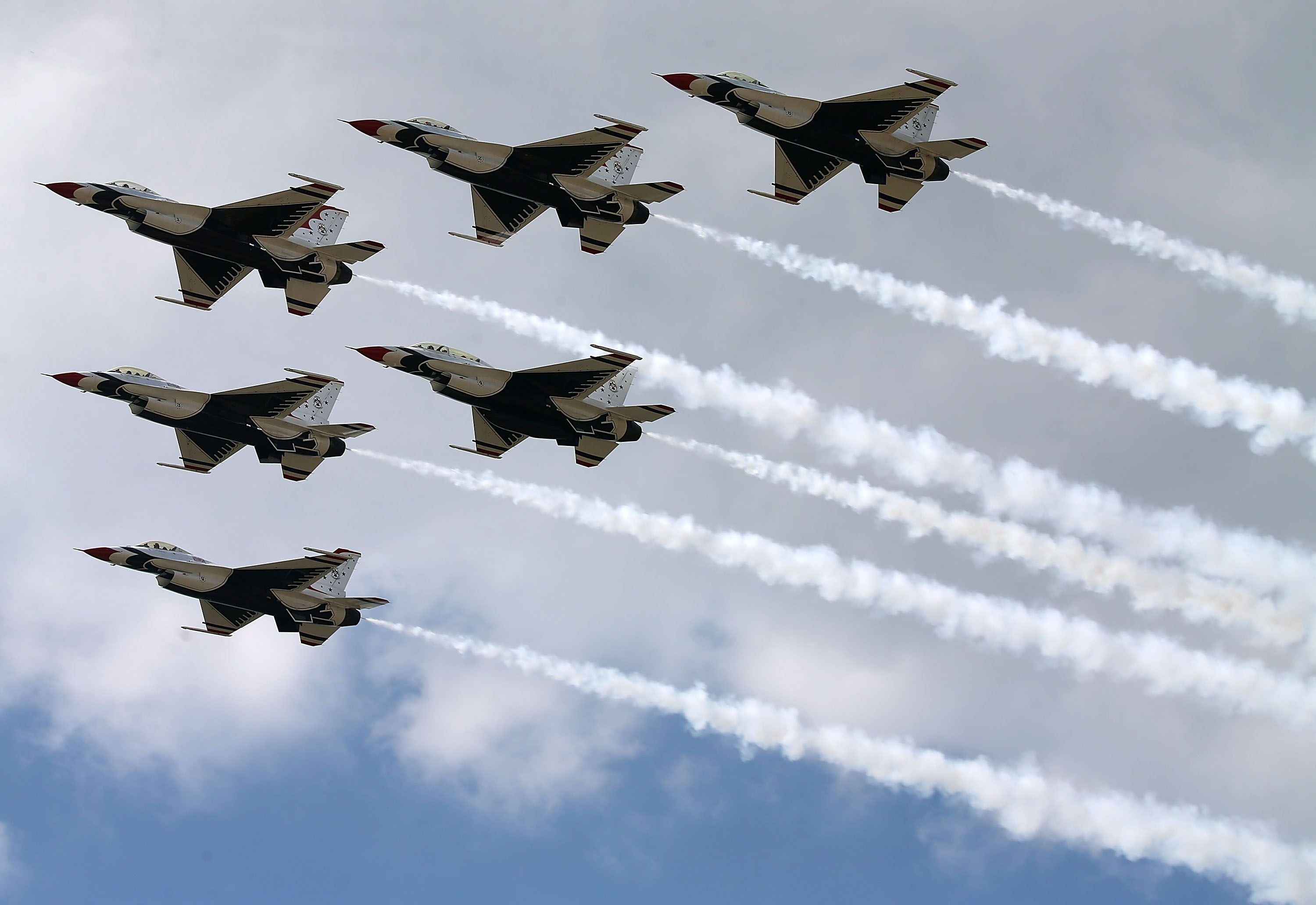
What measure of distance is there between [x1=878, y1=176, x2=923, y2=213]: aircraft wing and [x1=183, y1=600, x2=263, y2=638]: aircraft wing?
40482mm

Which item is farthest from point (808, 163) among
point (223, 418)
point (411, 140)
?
point (223, 418)

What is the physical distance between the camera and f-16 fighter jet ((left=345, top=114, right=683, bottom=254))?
72.1 meters

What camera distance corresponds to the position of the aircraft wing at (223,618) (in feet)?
260

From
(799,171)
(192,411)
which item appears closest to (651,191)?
(799,171)

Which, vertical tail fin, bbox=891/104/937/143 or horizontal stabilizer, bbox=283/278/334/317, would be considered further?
horizontal stabilizer, bbox=283/278/334/317

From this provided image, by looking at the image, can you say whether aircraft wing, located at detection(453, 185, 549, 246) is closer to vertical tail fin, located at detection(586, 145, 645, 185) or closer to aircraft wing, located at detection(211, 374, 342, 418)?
vertical tail fin, located at detection(586, 145, 645, 185)

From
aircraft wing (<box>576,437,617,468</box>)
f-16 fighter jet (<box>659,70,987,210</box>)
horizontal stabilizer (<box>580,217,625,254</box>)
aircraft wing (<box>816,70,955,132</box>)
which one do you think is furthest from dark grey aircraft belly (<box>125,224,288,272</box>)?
aircraft wing (<box>816,70,955,132</box>)

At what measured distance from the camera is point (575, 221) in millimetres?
73500

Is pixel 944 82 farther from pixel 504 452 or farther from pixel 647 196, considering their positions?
pixel 504 452

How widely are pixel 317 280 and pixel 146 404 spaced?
35.9ft

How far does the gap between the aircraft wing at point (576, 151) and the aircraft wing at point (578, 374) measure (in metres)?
9.56

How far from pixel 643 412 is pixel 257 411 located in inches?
809

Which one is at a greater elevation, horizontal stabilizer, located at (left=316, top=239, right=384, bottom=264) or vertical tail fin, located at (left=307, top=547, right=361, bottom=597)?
horizontal stabilizer, located at (left=316, top=239, right=384, bottom=264)

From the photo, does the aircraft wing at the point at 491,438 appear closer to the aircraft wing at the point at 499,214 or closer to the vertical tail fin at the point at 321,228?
the aircraft wing at the point at 499,214
